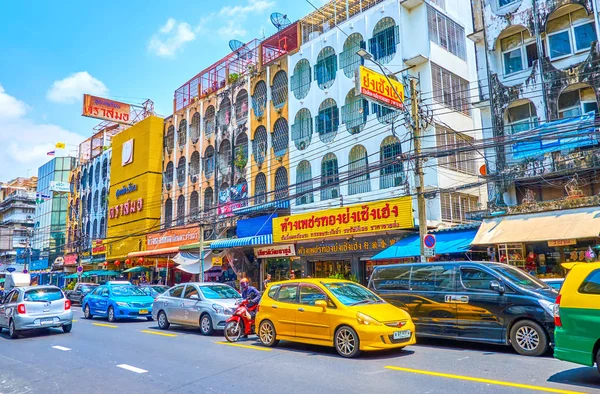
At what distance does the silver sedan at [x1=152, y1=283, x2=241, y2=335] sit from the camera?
14.2 meters

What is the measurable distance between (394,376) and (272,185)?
21528mm

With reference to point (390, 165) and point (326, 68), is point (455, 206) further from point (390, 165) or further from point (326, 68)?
point (326, 68)

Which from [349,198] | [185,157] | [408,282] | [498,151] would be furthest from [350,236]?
[185,157]

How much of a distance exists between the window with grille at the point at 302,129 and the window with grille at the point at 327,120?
749mm

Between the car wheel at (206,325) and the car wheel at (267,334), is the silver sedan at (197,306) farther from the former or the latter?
the car wheel at (267,334)

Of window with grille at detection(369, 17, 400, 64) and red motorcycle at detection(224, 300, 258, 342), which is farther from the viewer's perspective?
window with grille at detection(369, 17, 400, 64)

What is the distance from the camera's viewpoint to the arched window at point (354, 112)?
949 inches

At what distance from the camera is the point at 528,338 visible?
939cm

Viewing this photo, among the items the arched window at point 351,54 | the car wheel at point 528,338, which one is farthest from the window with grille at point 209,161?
the car wheel at point 528,338

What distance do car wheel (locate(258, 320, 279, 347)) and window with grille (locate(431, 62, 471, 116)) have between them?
14.3m

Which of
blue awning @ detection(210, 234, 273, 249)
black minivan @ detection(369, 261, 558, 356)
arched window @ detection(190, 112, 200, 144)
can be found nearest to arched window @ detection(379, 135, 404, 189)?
blue awning @ detection(210, 234, 273, 249)

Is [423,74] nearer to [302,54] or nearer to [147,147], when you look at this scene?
[302,54]

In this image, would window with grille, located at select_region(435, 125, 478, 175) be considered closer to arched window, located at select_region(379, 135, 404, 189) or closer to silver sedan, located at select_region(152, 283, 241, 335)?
arched window, located at select_region(379, 135, 404, 189)

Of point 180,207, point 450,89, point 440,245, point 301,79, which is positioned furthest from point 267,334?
point 180,207
